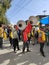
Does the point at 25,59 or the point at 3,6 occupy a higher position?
the point at 3,6

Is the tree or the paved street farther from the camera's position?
the tree

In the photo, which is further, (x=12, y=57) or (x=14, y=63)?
(x=12, y=57)

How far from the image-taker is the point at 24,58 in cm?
1154

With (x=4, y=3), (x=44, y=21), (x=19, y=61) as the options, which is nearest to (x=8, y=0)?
(x=4, y=3)

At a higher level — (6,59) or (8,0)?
(8,0)

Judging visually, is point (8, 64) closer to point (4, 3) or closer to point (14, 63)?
point (14, 63)

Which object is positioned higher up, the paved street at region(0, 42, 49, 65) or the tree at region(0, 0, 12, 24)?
the tree at region(0, 0, 12, 24)

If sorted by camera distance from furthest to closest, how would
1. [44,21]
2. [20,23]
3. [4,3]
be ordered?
[4,3], [44,21], [20,23]

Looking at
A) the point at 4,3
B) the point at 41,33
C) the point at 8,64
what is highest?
the point at 4,3

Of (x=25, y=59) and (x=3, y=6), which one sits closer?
(x=25, y=59)

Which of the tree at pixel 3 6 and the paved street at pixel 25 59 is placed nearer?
the paved street at pixel 25 59

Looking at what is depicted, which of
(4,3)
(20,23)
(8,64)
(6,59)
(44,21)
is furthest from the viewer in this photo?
(4,3)

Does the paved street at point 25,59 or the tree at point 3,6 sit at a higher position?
the tree at point 3,6

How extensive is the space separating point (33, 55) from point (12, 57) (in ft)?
3.54
